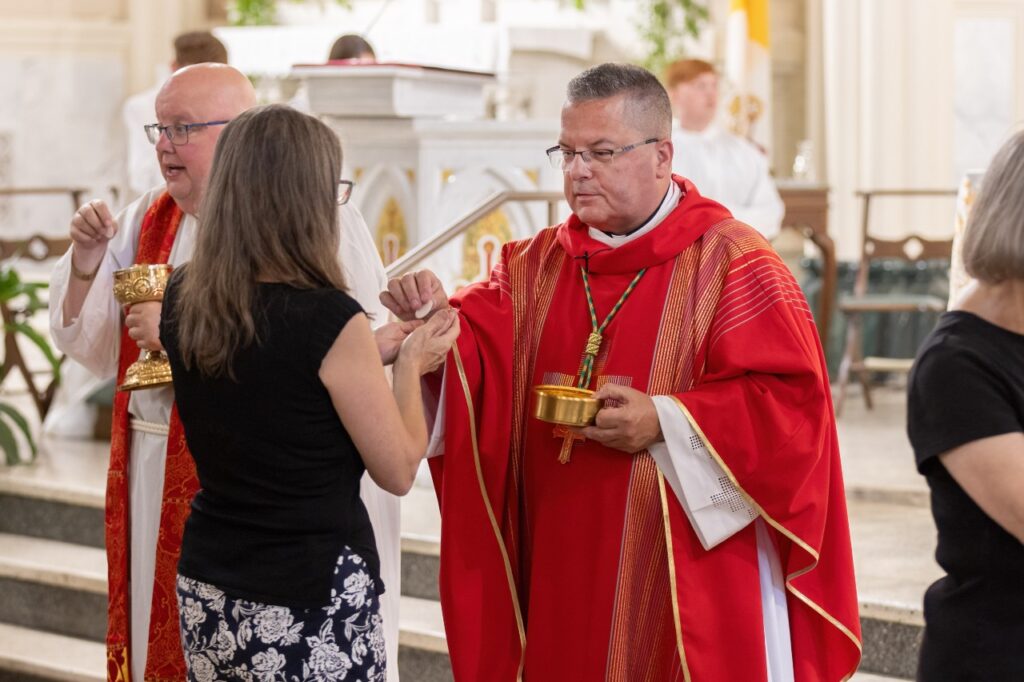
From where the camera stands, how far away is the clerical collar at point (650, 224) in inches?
117

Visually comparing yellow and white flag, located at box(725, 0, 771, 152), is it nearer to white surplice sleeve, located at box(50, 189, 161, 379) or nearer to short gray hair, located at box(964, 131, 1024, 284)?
white surplice sleeve, located at box(50, 189, 161, 379)

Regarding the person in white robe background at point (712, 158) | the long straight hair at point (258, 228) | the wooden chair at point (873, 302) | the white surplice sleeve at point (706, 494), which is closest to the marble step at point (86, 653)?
the white surplice sleeve at point (706, 494)

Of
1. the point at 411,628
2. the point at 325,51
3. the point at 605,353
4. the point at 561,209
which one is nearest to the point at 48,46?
the point at 325,51

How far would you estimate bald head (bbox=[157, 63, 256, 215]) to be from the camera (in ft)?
10.4

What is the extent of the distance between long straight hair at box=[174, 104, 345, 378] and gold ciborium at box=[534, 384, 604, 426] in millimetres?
478

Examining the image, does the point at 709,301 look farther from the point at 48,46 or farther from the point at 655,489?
the point at 48,46

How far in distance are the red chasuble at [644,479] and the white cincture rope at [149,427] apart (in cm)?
71

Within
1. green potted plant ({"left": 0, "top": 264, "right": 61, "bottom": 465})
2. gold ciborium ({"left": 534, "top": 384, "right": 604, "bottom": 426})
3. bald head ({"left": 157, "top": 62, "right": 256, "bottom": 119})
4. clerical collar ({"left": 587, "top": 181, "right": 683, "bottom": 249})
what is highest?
bald head ({"left": 157, "top": 62, "right": 256, "bottom": 119})

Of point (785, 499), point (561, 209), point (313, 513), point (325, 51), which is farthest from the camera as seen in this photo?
point (325, 51)

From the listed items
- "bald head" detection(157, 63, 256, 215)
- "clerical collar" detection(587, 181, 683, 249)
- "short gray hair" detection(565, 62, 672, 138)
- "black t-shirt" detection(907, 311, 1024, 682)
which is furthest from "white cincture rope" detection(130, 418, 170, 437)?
"black t-shirt" detection(907, 311, 1024, 682)

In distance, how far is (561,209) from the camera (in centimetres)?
646

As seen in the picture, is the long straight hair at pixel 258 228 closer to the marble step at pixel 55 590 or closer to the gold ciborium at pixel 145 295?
the gold ciborium at pixel 145 295

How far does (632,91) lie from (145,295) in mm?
1101

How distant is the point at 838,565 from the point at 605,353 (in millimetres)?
631
